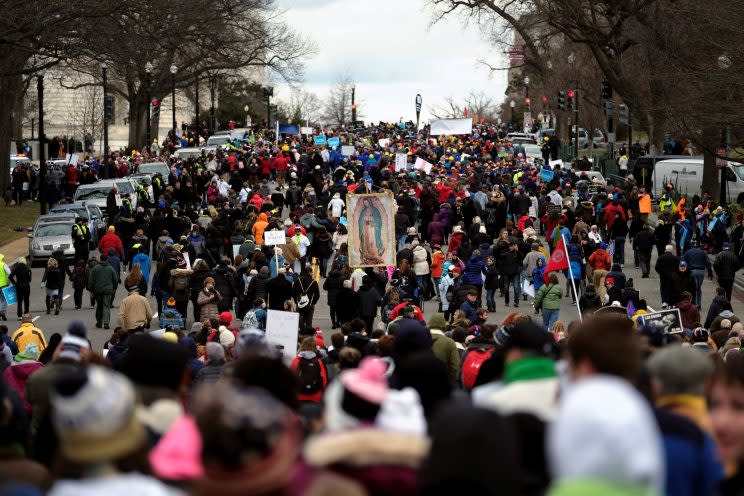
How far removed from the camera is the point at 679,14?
4403cm

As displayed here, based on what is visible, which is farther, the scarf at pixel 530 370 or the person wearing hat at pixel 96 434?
the scarf at pixel 530 370

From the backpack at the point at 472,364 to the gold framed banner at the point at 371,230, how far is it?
14501mm

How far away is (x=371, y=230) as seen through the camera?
94.7 feet

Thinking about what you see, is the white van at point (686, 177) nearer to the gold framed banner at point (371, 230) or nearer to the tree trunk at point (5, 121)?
the gold framed banner at point (371, 230)

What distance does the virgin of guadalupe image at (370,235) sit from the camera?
28.1 meters

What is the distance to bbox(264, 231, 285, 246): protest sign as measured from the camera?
28.7 m

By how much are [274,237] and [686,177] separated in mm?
24857

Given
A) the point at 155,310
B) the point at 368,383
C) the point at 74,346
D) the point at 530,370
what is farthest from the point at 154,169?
the point at 368,383

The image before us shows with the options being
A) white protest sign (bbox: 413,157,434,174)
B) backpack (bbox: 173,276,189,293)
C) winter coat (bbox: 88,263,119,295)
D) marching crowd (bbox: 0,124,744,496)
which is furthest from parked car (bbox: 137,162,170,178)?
backpack (bbox: 173,276,189,293)

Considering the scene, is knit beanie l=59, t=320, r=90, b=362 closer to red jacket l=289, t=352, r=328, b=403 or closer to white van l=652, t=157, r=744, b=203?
red jacket l=289, t=352, r=328, b=403

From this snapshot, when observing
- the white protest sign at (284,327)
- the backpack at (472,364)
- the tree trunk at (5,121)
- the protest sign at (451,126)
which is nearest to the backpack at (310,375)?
the backpack at (472,364)

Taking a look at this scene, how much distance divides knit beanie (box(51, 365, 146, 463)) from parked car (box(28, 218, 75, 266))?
30.7m

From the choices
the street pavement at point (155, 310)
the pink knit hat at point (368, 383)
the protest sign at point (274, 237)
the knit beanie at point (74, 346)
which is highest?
the pink knit hat at point (368, 383)

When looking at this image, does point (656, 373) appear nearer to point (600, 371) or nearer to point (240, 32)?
point (600, 371)
